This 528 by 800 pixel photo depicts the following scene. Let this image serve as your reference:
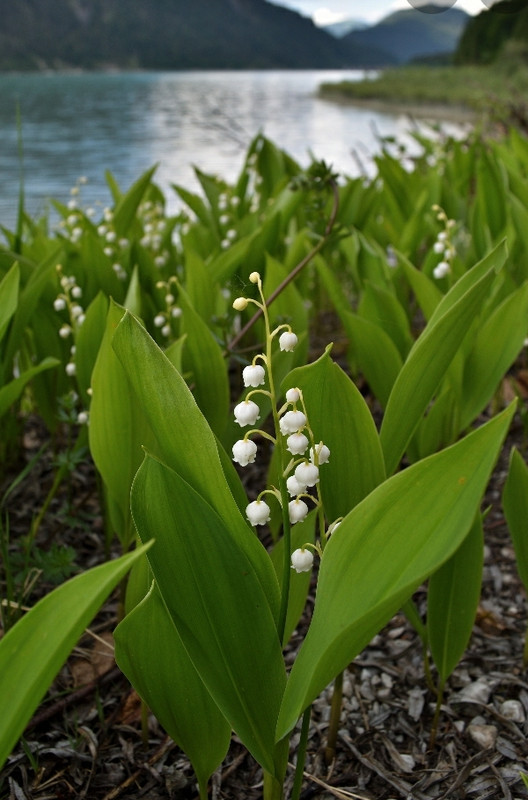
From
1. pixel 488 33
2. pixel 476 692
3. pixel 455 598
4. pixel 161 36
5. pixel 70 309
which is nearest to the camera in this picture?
pixel 455 598

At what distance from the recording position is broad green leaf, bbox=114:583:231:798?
928 mm

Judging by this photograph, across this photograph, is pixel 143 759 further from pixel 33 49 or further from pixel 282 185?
pixel 33 49

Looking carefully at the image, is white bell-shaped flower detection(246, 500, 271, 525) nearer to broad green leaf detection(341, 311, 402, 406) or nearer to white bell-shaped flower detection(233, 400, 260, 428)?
white bell-shaped flower detection(233, 400, 260, 428)

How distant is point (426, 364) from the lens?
110cm

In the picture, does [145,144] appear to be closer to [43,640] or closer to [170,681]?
[170,681]

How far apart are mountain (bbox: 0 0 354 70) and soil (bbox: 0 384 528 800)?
318 ft

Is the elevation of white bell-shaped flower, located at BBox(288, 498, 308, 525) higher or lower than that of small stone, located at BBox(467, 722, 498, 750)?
higher

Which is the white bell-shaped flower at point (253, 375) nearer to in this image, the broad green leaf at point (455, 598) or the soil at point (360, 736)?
the broad green leaf at point (455, 598)

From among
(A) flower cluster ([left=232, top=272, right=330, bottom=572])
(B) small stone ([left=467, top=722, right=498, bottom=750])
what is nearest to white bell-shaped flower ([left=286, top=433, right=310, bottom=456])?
(A) flower cluster ([left=232, top=272, right=330, bottom=572])

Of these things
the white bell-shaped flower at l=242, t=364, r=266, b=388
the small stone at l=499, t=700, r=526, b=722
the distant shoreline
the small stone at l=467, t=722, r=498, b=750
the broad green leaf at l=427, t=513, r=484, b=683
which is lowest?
the small stone at l=467, t=722, r=498, b=750

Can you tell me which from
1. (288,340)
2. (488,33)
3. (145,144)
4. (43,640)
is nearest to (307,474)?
(288,340)

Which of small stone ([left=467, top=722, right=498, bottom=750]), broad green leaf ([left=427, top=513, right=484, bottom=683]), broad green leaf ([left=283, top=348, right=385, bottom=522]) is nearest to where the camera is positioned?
broad green leaf ([left=283, top=348, right=385, bottom=522])

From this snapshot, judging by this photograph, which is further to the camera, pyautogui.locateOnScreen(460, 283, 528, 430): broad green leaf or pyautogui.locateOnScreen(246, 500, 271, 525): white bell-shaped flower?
pyautogui.locateOnScreen(460, 283, 528, 430): broad green leaf

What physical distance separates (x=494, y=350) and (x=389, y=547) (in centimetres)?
100
